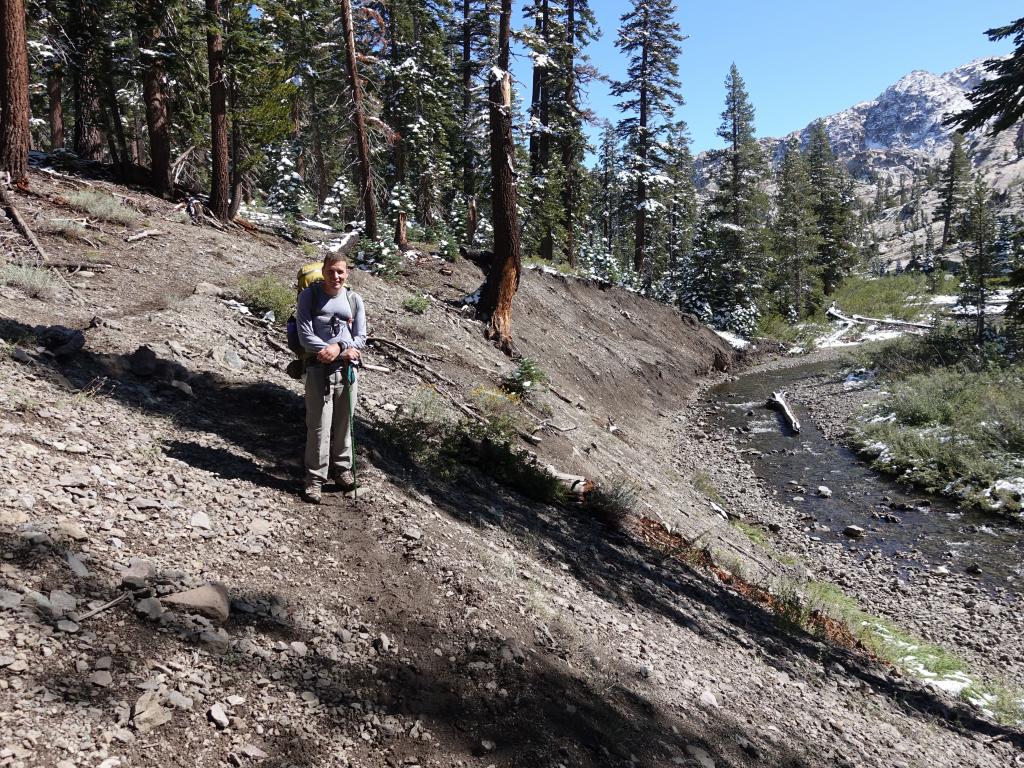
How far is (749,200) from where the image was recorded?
37.2 m

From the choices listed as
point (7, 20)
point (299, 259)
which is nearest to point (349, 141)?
point (299, 259)

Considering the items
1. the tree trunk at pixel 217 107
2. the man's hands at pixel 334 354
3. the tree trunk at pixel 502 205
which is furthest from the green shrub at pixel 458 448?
the tree trunk at pixel 217 107

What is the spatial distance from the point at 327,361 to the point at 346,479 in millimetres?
1208

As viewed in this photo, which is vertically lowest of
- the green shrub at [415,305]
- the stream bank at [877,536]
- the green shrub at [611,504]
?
the stream bank at [877,536]

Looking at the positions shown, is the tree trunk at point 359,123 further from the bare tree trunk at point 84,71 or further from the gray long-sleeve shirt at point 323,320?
the gray long-sleeve shirt at point 323,320

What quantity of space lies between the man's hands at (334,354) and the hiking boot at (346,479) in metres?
1.12

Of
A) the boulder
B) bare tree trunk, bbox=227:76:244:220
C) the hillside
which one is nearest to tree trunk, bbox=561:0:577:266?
bare tree trunk, bbox=227:76:244:220

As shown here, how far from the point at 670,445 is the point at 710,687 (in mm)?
13174

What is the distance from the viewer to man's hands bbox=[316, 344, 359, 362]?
5102mm

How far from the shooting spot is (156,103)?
51.0 ft

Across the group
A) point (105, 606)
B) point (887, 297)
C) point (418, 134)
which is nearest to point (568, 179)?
point (418, 134)

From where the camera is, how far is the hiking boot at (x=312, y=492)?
525 cm

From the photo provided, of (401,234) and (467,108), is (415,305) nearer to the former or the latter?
(401,234)

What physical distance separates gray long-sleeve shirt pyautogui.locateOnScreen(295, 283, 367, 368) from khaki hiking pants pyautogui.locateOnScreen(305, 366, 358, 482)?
0.70 feet
